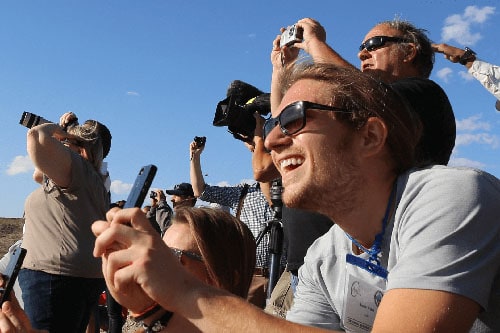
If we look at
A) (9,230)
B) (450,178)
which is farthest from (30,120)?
(9,230)

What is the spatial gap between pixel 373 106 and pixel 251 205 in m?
3.44

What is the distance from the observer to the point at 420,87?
103 inches

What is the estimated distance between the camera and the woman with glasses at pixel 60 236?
3895mm

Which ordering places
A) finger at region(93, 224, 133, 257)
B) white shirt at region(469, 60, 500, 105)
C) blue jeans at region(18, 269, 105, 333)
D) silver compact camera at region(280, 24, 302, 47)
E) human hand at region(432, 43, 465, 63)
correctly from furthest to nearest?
human hand at region(432, 43, 465, 63) → white shirt at region(469, 60, 500, 105) → blue jeans at region(18, 269, 105, 333) → silver compact camera at region(280, 24, 302, 47) → finger at region(93, 224, 133, 257)

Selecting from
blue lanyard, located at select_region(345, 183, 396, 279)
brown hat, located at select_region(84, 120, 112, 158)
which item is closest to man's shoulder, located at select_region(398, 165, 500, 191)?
blue lanyard, located at select_region(345, 183, 396, 279)

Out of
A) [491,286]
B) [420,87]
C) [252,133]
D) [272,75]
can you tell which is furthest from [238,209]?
[491,286]

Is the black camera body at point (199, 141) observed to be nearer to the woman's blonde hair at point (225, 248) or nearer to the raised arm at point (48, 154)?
the raised arm at point (48, 154)

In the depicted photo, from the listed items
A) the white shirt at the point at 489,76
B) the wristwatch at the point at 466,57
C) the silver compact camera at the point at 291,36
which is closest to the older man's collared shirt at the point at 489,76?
the white shirt at the point at 489,76

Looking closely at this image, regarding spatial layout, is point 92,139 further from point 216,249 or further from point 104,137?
point 216,249

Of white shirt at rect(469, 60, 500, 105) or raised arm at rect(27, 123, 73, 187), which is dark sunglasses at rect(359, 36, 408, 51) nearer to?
white shirt at rect(469, 60, 500, 105)

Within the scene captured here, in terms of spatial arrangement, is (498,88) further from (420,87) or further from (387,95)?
(387,95)

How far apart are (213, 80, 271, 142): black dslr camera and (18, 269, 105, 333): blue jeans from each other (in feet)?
4.71

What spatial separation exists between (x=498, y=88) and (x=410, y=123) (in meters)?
2.48

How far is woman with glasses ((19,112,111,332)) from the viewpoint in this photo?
389cm
